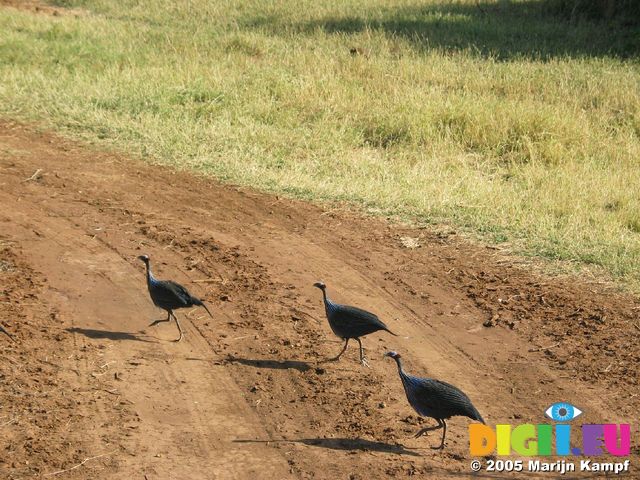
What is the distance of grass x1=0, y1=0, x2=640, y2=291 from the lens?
988 cm

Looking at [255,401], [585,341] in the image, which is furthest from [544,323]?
[255,401]

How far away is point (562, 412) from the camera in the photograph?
605 centimetres

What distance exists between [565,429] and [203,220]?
179 inches

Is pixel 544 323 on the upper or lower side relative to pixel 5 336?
lower

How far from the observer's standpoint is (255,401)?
6031mm

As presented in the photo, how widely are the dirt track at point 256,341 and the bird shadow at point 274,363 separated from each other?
16 millimetres

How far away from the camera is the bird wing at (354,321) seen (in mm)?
6359

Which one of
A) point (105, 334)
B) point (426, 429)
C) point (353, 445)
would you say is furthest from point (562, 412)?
point (105, 334)

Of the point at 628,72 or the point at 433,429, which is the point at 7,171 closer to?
the point at 433,429

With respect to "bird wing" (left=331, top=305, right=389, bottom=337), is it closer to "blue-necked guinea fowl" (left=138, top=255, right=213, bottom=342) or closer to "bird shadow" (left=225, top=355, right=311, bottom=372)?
"bird shadow" (left=225, top=355, right=311, bottom=372)

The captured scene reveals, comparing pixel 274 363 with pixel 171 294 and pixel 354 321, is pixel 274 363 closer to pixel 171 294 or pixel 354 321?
pixel 354 321

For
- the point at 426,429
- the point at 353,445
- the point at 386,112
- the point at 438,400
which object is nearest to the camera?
the point at 438,400

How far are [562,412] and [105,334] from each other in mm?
3249

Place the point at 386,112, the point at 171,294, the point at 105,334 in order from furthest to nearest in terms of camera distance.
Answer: the point at 386,112, the point at 105,334, the point at 171,294
